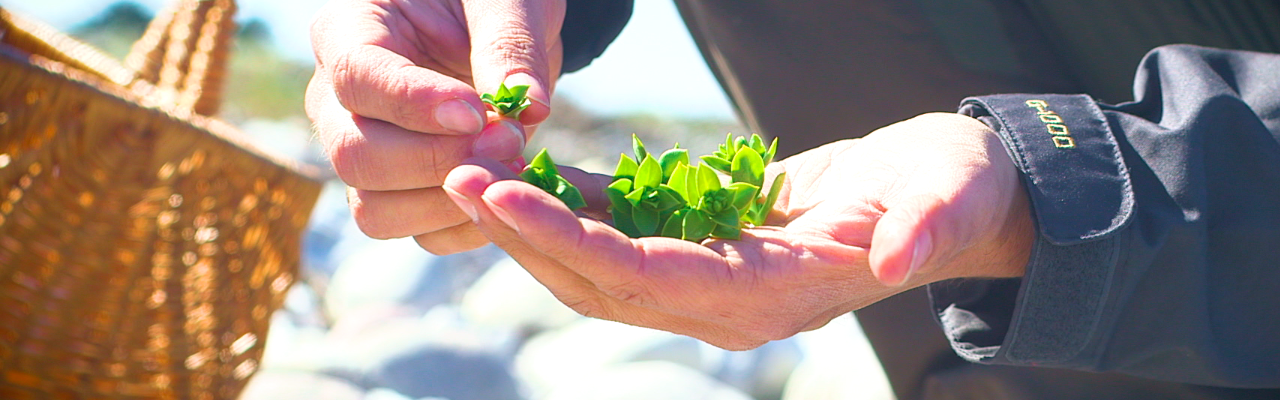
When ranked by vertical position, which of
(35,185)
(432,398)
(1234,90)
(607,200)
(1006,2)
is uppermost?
(1234,90)

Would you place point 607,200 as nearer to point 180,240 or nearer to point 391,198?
point 391,198

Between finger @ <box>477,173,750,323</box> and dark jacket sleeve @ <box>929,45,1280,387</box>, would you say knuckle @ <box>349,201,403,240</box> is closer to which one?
finger @ <box>477,173,750,323</box>

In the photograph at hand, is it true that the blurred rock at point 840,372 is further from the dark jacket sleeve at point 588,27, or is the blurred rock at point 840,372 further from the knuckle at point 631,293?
the knuckle at point 631,293

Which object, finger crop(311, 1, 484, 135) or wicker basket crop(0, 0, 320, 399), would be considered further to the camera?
wicker basket crop(0, 0, 320, 399)

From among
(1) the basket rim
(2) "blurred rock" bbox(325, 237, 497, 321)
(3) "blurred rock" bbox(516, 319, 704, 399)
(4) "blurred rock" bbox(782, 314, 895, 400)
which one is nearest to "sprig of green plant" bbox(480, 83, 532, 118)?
(1) the basket rim

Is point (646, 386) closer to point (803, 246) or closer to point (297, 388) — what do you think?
point (297, 388)

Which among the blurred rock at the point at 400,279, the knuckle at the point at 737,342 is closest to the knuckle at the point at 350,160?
the knuckle at the point at 737,342

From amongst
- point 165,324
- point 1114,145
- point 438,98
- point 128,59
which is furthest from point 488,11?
point 128,59
